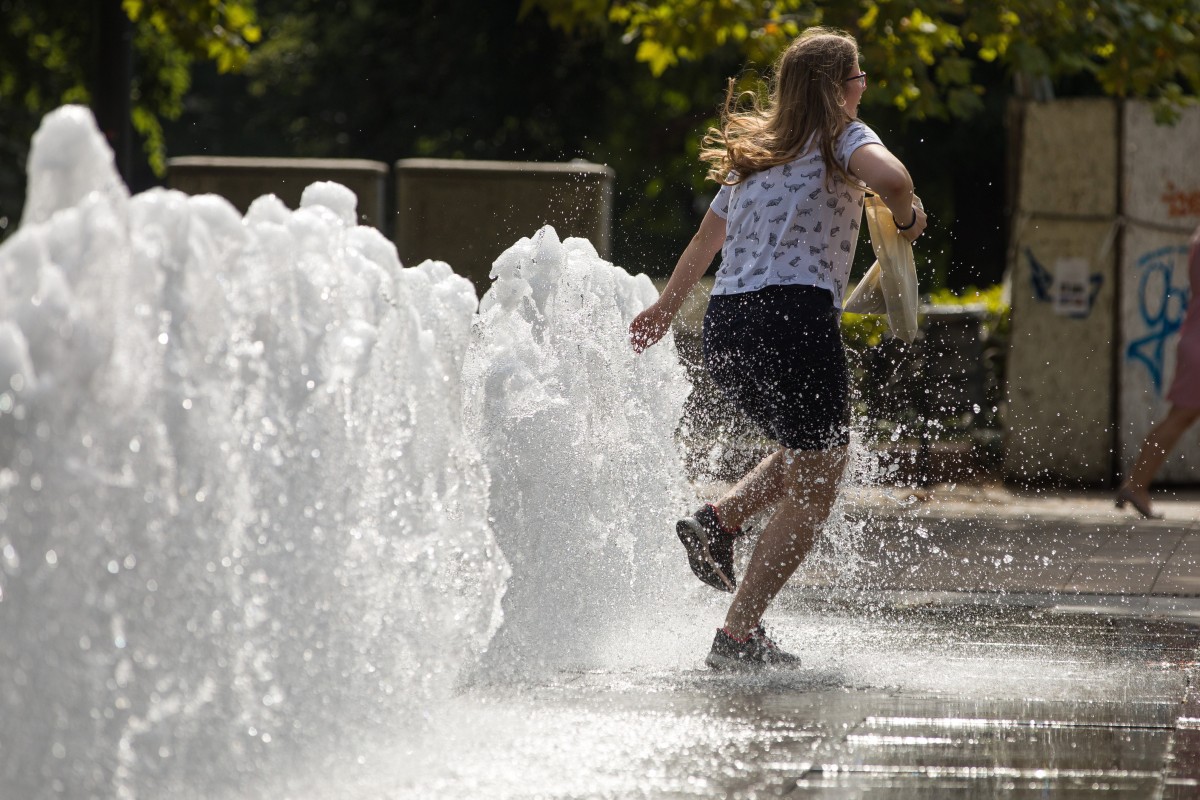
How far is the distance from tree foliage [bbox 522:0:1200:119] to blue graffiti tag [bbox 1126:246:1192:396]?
0.90m

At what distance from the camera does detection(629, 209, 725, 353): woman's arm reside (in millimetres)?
5180

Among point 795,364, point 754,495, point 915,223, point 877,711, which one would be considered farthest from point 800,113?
point 877,711

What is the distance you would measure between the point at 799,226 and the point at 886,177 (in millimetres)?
286

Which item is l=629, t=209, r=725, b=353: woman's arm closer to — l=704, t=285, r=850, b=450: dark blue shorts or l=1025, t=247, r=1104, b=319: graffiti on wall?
l=704, t=285, r=850, b=450: dark blue shorts

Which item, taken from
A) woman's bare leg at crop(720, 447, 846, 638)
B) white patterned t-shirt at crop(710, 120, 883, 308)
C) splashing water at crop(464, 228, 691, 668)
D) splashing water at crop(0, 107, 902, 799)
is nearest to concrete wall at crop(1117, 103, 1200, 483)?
splashing water at crop(464, 228, 691, 668)

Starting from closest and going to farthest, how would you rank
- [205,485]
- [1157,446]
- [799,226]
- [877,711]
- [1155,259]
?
[205,485] → [877,711] → [799,226] → [1157,446] → [1155,259]

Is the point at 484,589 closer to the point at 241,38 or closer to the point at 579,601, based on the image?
the point at 579,601

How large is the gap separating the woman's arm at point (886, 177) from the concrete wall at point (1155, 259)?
654 cm

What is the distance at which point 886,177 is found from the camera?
478 centimetres

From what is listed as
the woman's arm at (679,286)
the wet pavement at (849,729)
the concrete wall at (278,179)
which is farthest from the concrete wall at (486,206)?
the wet pavement at (849,729)

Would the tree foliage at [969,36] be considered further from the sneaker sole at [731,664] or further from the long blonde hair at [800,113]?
the sneaker sole at [731,664]

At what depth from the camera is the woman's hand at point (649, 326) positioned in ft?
17.0

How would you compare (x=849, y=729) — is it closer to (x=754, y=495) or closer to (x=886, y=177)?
(x=754, y=495)

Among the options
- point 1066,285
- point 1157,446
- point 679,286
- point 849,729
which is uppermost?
point 679,286
